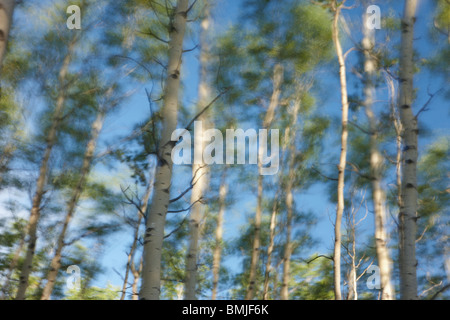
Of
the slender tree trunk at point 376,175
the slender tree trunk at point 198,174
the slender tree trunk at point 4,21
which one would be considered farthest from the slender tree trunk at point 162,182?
the slender tree trunk at point 376,175

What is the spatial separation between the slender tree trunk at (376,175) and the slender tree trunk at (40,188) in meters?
4.56

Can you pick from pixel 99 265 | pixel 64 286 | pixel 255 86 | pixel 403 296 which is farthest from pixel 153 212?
pixel 64 286

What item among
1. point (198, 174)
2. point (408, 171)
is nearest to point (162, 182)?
point (408, 171)

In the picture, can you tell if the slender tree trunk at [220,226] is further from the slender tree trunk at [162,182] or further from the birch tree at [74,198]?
the slender tree trunk at [162,182]

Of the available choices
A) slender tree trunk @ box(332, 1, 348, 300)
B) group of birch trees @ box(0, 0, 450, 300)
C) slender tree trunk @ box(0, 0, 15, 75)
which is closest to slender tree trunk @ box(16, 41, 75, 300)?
group of birch trees @ box(0, 0, 450, 300)

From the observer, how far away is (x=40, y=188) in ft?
17.7

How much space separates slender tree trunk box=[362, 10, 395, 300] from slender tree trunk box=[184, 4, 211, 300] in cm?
246

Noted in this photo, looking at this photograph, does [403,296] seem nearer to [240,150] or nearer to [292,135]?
[292,135]

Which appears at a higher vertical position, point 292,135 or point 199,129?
point 292,135

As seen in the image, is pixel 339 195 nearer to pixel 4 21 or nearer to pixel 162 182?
pixel 162 182

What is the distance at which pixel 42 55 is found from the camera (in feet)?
21.5

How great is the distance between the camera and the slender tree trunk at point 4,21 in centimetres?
198

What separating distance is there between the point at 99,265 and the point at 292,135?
5.54 meters

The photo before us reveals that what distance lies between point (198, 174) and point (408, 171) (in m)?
2.96
